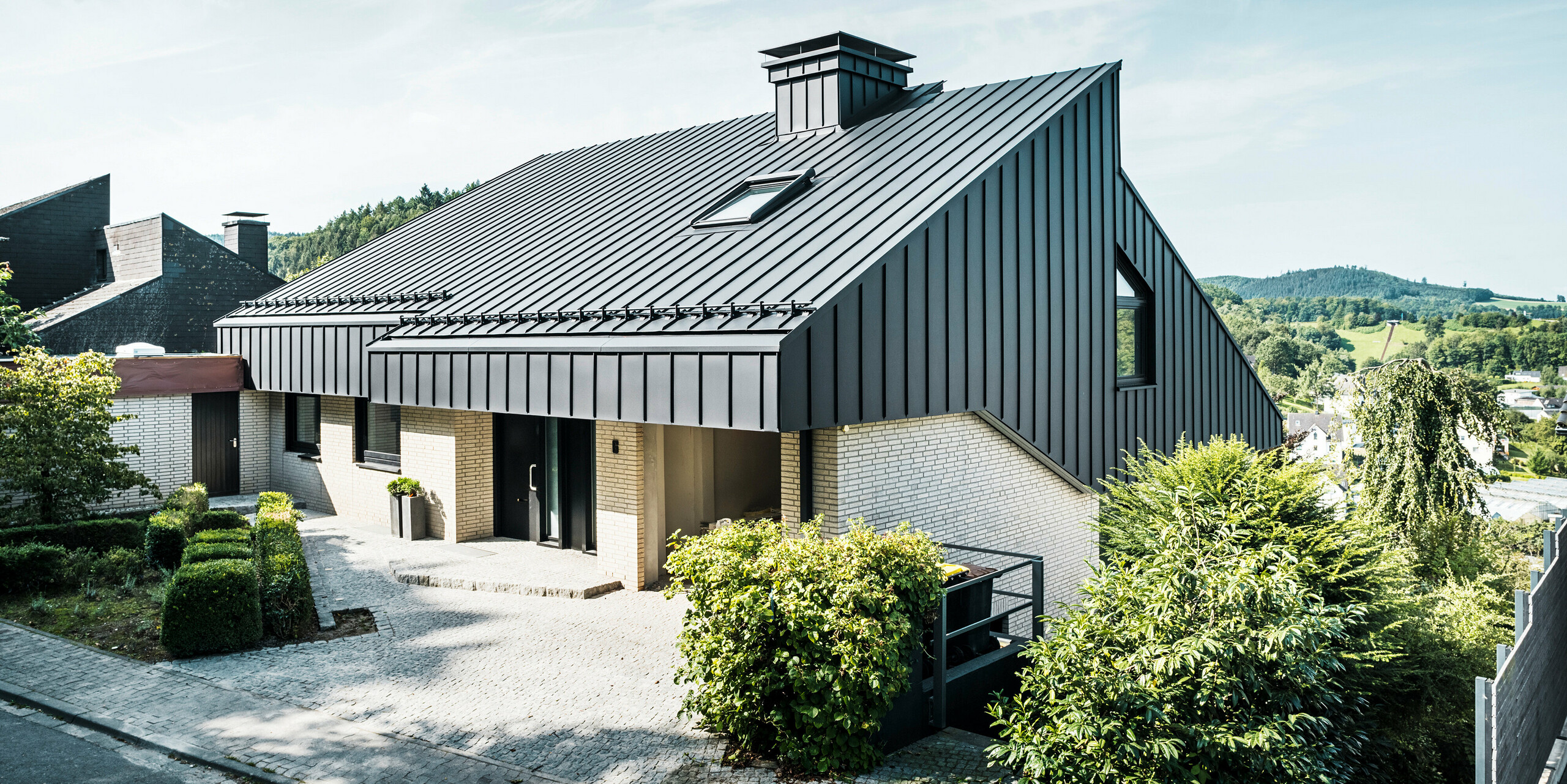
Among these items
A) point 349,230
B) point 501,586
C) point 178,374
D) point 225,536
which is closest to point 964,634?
point 501,586

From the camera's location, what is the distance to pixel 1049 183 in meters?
12.7

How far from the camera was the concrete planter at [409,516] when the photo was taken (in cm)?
1477

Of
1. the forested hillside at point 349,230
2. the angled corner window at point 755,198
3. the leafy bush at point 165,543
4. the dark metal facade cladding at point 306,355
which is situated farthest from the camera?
the forested hillside at point 349,230

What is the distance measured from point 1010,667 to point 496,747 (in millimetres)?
4535

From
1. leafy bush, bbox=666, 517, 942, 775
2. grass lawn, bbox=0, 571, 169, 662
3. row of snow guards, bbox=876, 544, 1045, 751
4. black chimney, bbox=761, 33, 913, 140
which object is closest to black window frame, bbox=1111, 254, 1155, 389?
black chimney, bbox=761, 33, 913, 140

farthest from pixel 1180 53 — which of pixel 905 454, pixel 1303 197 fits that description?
pixel 1303 197

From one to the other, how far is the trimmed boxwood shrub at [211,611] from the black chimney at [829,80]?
33.0 feet

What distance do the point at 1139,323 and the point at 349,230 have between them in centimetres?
7273

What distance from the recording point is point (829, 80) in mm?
14805

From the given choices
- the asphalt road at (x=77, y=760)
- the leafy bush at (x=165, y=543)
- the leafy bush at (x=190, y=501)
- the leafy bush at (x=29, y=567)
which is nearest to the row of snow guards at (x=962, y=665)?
the asphalt road at (x=77, y=760)

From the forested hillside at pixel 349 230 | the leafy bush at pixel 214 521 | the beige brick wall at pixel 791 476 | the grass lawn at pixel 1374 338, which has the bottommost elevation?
the leafy bush at pixel 214 521

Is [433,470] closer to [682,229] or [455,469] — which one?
[455,469]

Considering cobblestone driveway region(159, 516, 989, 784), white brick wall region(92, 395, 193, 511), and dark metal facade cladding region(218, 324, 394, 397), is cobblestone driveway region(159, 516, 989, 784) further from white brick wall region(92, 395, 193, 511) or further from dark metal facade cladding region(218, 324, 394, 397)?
white brick wall region(92, 395, 193, 511)

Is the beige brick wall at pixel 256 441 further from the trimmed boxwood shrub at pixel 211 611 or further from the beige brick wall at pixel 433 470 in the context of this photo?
the trimmed boxwood shrub at pixel 211 611
